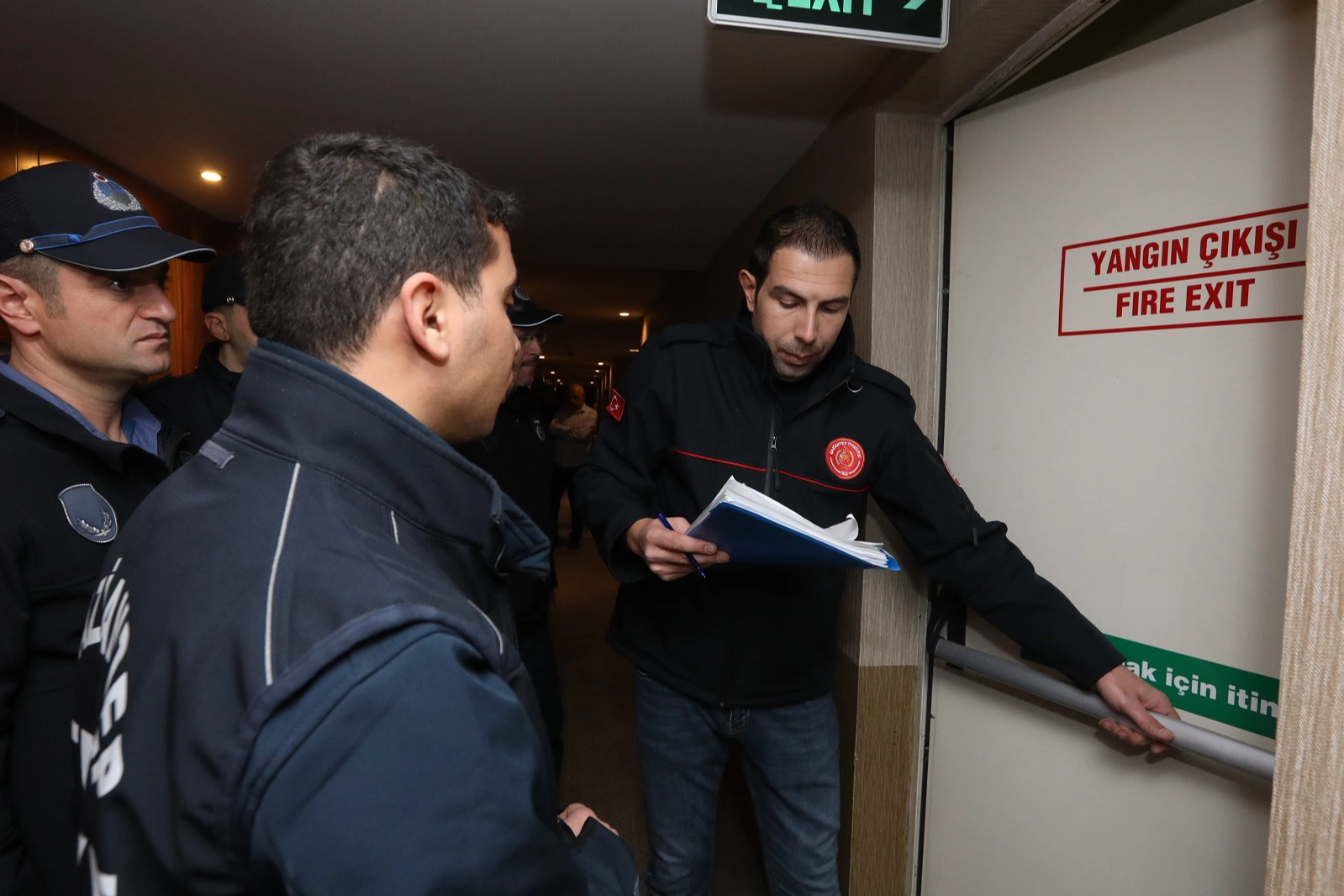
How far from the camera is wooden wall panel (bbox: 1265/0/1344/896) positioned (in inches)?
31.2

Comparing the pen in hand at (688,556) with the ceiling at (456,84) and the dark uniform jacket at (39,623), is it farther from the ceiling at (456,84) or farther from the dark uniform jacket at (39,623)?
the ceiling at (456,84)

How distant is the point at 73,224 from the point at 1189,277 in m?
1.81

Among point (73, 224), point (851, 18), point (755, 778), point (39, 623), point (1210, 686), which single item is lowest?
point (755, 778)

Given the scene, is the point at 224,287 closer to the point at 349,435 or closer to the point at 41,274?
the point at 41,274

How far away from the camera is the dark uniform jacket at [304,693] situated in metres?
0.50

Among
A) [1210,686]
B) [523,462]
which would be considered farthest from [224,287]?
[1210,686]

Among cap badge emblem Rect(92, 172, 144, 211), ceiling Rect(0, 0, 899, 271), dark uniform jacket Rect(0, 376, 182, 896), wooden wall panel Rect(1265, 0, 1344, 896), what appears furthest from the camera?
ceiling Rect(0, 0, 899, 271)

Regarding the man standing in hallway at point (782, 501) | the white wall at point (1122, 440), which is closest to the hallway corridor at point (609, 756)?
the white wall at point (1122, 440)

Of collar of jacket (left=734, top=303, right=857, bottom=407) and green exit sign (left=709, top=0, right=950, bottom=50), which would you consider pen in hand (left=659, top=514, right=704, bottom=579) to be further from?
green exit sign (left=709, top=0, right=950, bottom=50)

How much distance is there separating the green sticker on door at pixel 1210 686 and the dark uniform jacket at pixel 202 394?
200 cm

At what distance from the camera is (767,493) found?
1584 mm

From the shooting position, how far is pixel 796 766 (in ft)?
5.31

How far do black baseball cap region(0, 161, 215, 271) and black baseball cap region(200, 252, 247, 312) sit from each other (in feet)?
3.04

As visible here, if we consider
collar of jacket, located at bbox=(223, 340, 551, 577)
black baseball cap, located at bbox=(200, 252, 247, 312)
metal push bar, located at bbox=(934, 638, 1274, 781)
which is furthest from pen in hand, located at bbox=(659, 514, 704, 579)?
black baseball cap, located at bbox=(200, 252, 247, 312)
